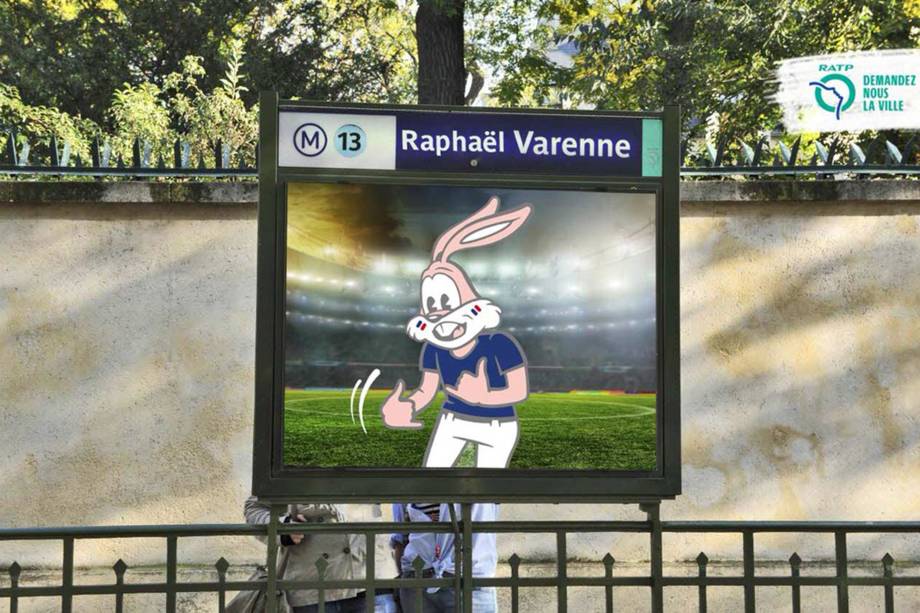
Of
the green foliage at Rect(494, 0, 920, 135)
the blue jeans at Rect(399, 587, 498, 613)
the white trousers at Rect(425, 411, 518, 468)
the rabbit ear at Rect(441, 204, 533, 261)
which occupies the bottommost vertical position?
the blue jeans at Rect(399, 587, 498, 613)

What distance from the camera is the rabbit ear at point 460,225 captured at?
4004mm

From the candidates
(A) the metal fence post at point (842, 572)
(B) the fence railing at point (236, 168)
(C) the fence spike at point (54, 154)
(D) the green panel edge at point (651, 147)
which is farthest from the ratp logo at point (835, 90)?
(D) the green panel edge at point (651, 147)

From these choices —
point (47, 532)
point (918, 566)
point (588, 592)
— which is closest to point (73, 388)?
point (47, 532)

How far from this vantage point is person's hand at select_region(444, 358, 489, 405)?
402 centimetres

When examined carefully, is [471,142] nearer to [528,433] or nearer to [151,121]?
[528,433]

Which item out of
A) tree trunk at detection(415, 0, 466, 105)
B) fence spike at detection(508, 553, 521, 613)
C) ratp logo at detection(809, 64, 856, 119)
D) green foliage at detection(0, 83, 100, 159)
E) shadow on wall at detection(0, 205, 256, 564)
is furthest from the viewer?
green foliage at detection(0, 83, 100, 159)

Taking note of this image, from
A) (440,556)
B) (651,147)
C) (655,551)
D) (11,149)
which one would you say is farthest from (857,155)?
(11,149)

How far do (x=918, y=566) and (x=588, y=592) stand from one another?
6.61ft

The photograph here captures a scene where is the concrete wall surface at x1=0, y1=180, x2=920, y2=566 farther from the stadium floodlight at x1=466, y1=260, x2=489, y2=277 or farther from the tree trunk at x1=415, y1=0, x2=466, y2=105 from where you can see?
the tree trunk at x1=415, y1=0, x2=466, y2=105

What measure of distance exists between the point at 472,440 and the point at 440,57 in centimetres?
945

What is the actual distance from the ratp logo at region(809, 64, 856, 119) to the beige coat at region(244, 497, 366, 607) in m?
13.5

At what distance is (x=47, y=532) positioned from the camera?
4.17m

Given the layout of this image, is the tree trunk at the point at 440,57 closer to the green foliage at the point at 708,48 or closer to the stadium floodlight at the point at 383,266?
the green foliage at the point at 708,48

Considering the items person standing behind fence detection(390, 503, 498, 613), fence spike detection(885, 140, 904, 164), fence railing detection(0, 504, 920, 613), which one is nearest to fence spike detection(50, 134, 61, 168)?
fence railing detection(0, 504, 920, 613)
